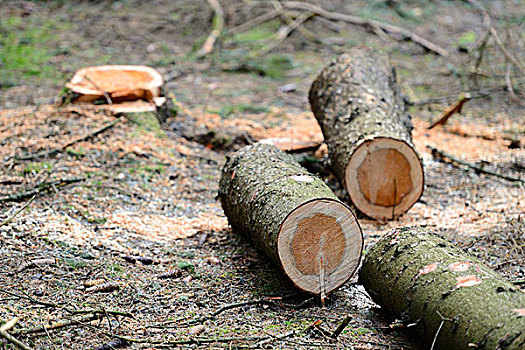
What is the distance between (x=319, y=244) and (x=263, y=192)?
534 mm

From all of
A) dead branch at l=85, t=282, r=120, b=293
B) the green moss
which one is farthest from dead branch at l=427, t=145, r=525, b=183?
the green moss

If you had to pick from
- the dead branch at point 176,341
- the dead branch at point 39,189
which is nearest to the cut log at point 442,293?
the dead branch at point 176,341

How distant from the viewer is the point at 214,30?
9.09m

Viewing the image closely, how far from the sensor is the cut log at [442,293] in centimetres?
236

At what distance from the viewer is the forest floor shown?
9.55ft

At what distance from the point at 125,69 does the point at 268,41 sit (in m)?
3.37

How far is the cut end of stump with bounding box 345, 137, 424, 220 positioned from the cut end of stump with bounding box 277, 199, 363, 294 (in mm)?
1349

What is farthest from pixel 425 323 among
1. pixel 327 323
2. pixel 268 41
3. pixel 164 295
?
pixel 268 41

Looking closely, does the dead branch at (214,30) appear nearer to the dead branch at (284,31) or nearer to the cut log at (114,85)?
the dead branch at (284,31)

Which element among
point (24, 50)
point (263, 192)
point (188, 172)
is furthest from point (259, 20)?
point (263, 192)

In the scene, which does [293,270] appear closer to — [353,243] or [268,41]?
[353,243]

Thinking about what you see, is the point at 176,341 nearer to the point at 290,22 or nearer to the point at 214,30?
the point at 214,30

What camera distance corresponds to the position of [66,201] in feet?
14.1

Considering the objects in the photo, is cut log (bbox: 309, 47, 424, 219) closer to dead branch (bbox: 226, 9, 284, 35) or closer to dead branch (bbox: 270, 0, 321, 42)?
dead branch (bbox: 270, 0, 321, 42)
